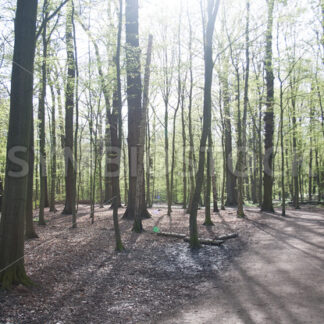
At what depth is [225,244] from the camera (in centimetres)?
876

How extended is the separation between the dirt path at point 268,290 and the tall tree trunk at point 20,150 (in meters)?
2.96

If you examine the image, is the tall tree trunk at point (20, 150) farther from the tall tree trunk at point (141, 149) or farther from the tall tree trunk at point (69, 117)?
the tall tree trunk at point (69, 117)

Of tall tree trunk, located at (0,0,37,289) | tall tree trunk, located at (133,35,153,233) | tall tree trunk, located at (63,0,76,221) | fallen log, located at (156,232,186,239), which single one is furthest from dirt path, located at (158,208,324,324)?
tall tree trunk, located at (63,0,76,221)

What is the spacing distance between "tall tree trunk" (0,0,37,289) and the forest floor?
1.79ft

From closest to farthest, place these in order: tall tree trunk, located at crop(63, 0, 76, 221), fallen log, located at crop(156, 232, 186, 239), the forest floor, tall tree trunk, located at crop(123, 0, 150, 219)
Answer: the forest floor
fallen log, located at crop(156, 232, 186, 239)
tall tree trunk, located at crop(63, 0, 76, 221)
tall tree trunk, located at crop(123, 0, 150, 219)

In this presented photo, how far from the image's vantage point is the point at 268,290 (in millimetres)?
5109

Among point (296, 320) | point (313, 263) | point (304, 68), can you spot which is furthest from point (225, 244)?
point (304, 68)

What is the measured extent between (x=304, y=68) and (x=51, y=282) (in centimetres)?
1587

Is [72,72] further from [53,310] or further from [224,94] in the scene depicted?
[53,310]

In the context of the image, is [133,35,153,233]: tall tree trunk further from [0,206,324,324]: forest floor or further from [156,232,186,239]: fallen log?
[156,232,186,239]: fallen log

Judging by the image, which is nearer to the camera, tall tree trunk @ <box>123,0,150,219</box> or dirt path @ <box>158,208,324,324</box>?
dirt path @ <box>158,208,324,324</box>

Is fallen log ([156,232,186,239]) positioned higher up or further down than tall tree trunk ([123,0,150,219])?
further down

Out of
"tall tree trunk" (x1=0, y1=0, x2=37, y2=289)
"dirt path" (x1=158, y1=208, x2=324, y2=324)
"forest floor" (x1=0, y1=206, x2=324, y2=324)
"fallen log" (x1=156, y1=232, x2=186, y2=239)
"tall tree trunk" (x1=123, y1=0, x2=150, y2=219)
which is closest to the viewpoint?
"dirt path" (x1=158, y1=208, x2=324, y2=324)

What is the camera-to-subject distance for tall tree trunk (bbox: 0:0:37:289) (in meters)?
5.18
